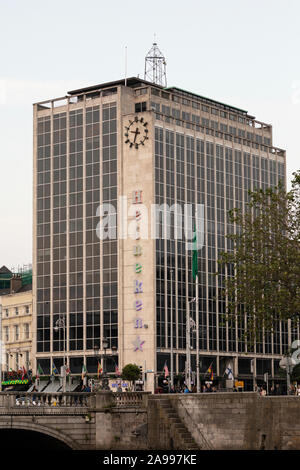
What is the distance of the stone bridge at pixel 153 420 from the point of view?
203ft

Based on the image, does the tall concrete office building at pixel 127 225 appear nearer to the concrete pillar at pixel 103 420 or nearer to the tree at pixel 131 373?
the tree at pixel 131 373

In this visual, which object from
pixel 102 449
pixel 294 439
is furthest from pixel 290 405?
pixel 102 449

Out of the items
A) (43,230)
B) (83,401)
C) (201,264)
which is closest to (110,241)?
(43,230)

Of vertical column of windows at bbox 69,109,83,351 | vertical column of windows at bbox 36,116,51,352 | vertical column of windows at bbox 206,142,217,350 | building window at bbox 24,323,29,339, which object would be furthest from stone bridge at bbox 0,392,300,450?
building window at bbox 24,323,29,339

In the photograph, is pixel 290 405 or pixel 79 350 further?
pixel 79 350

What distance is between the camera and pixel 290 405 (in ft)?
200

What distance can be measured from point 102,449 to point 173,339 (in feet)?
246

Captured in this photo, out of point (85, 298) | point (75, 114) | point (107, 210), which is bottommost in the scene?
point (85, 298)

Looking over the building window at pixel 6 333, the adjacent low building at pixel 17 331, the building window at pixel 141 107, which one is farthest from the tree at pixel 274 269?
the building window at pixel 6 333

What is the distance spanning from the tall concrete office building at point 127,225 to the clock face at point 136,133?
137 millimetres

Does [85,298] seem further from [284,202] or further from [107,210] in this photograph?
[284,202]

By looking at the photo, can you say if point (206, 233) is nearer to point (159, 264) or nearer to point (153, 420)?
point (159, 264)

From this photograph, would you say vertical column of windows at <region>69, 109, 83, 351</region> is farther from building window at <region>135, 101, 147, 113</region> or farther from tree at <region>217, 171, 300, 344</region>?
tree at <region>217, 171, 300, 344</region>

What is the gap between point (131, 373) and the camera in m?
125
